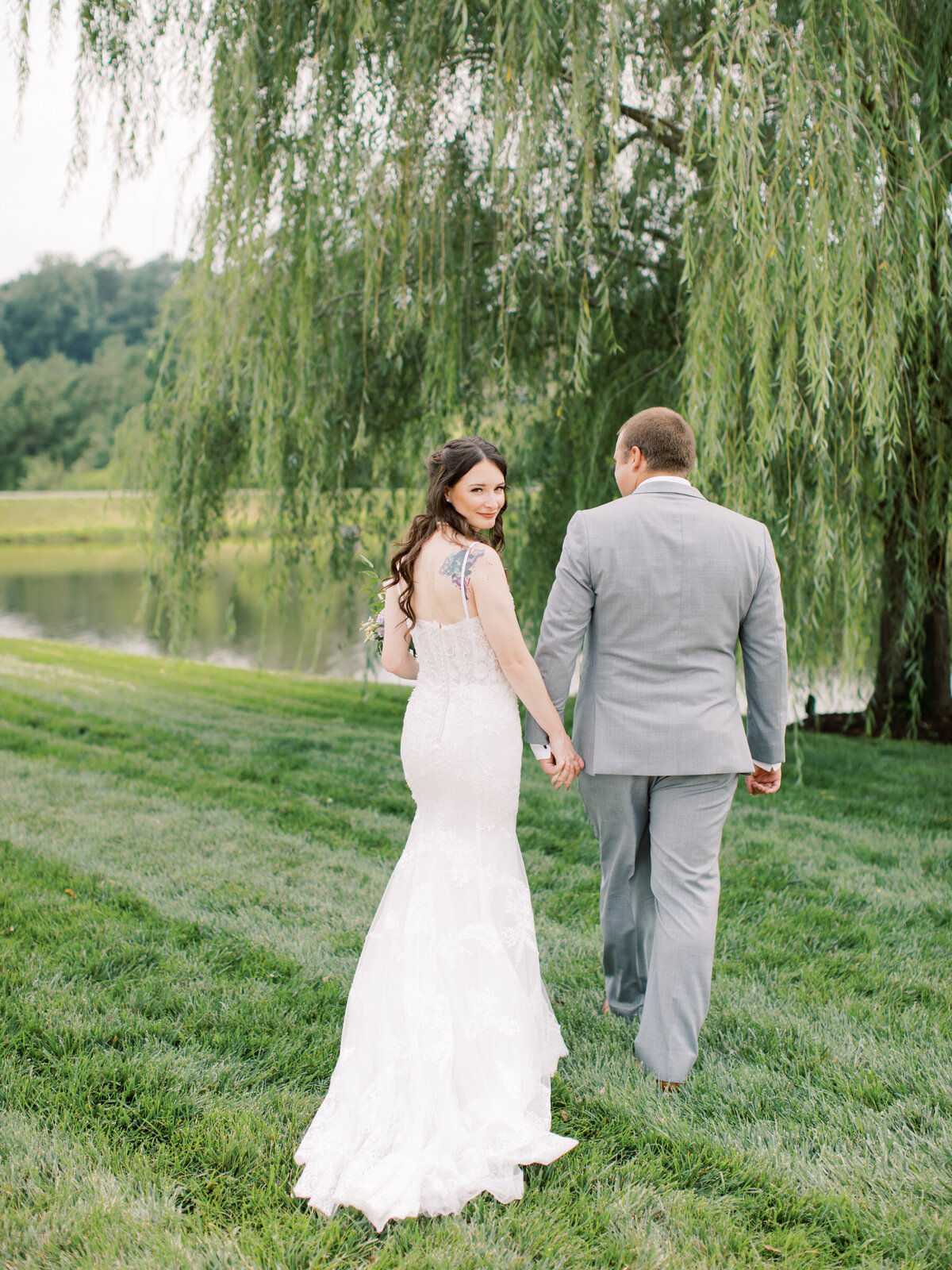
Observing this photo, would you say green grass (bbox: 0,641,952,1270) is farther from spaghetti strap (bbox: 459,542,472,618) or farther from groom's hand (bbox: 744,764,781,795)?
spaghetti strap (bbox: 459,542,472,618)

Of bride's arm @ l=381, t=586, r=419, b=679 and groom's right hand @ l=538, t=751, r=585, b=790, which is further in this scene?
bride's arm @ l=381, t=586, r=419, b=679

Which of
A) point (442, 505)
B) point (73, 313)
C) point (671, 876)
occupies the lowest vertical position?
point (671, 876)

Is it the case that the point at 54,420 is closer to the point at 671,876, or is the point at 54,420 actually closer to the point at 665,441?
the point at 665,441

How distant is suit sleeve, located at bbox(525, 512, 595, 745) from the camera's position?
2.41 metres

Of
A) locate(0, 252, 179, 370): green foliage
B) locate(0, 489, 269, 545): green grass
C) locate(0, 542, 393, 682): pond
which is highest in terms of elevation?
locate(0, 252, 179, 370): green foliage

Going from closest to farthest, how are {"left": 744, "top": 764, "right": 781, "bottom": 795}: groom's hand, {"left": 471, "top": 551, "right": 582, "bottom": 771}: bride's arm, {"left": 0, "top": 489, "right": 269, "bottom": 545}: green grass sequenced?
{"left": 471, "top": 551, "right": 582, "bottom": 771}: bride's arm, {"left": 744, "top": 764, "right": 781, "bottom": 795}: groom's hand, {"left": 0, "top": 489, "right": 269, "bottom": 545}: green grass

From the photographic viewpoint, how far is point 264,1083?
7.70 ft

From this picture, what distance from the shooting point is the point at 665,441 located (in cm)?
244

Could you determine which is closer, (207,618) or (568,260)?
(568,260)

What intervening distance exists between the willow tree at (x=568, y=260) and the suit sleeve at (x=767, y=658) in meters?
1.42

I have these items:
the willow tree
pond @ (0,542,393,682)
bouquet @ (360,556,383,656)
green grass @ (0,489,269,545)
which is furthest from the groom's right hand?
green grass @ (0,489,269,545)

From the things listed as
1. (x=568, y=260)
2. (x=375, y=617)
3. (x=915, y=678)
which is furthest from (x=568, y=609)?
(x=915, y=678)

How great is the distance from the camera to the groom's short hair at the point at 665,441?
2.44 metres

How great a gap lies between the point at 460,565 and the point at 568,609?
311 mm
